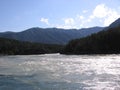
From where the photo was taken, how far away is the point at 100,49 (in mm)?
155750

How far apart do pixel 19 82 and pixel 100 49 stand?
120515 mm

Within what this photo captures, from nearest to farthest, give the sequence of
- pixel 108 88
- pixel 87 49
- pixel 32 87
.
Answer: pixel 108 88
pixel 32 87
pixel 87 49

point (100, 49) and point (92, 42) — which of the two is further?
point (92, 42)

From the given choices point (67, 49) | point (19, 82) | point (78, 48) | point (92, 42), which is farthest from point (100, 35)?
point (19, 82)

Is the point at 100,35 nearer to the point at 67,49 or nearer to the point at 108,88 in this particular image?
the point at 67,49

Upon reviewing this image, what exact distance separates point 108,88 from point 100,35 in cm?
13635

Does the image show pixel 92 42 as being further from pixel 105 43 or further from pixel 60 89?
pixel 60 89

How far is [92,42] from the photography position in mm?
167125

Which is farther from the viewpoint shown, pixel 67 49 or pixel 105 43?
pixel 67 49

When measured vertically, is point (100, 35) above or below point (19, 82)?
above

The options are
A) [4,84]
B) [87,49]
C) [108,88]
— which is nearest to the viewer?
[108,88]

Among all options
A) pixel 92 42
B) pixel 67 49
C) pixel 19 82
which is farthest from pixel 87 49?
pixel 19 82

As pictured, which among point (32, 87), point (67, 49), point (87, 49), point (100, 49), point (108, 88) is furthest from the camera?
point (67, 49)

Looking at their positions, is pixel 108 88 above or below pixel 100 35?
below
